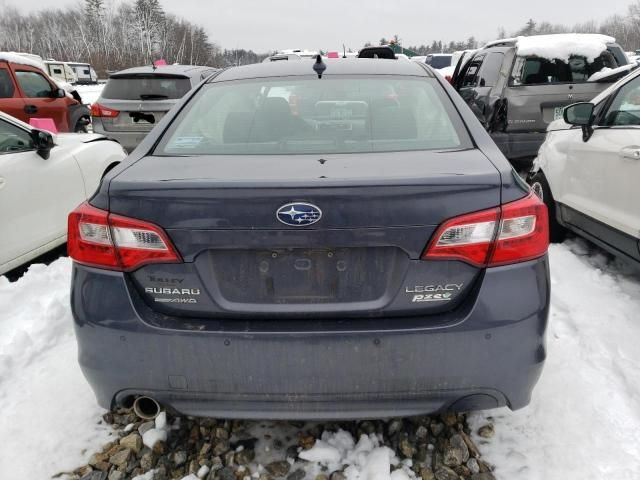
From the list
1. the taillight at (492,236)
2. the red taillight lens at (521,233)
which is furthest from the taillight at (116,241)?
the red taillight lens at (521,233)

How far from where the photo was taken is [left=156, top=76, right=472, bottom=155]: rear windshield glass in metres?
2.16

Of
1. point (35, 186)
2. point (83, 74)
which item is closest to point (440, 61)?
point (83, 74)

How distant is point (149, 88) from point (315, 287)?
7006 mm

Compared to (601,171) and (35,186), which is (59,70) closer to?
(35,186)

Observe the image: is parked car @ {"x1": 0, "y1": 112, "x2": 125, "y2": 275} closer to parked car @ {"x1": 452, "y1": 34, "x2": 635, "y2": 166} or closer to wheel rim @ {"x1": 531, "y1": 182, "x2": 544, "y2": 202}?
wheel rim @ {"x1": 531, "y1": 182, "x2": 544, "y2": 202}

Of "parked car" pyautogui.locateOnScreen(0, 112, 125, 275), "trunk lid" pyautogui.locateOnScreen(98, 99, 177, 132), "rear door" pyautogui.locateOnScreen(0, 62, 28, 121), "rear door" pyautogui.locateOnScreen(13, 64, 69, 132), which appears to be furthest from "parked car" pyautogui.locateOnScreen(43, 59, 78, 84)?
"parked car" pyautogui.locateOnScreen(0, 112, 125, 275)

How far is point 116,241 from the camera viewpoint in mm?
1782

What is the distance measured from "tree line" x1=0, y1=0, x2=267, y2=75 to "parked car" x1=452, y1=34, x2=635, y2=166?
266 feet

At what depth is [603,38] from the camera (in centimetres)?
684

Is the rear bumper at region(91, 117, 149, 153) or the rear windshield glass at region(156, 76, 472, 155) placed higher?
the rear windshield glass at region(156, 76, 472, 155)

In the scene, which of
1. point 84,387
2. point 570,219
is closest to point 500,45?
point 570,219

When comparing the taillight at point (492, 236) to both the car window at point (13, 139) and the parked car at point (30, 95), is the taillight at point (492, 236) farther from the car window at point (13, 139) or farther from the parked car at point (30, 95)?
the parked car at point (30, 95)

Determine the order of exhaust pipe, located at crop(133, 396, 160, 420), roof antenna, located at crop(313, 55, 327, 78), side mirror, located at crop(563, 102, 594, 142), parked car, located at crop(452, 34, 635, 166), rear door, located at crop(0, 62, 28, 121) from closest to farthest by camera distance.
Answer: exhaust pipe, located at crop(133, 396, 160, 420) < roof antenna, located at crop(313, 55, 327, 78) < side mirror, located at crop(563, 102, 594, 142) < parked car, located at crop(452, 34, 635, 166) < rear door, located at crop(0, 62, 28, 121)

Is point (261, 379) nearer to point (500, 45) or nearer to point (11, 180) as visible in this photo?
point (11, 180)
